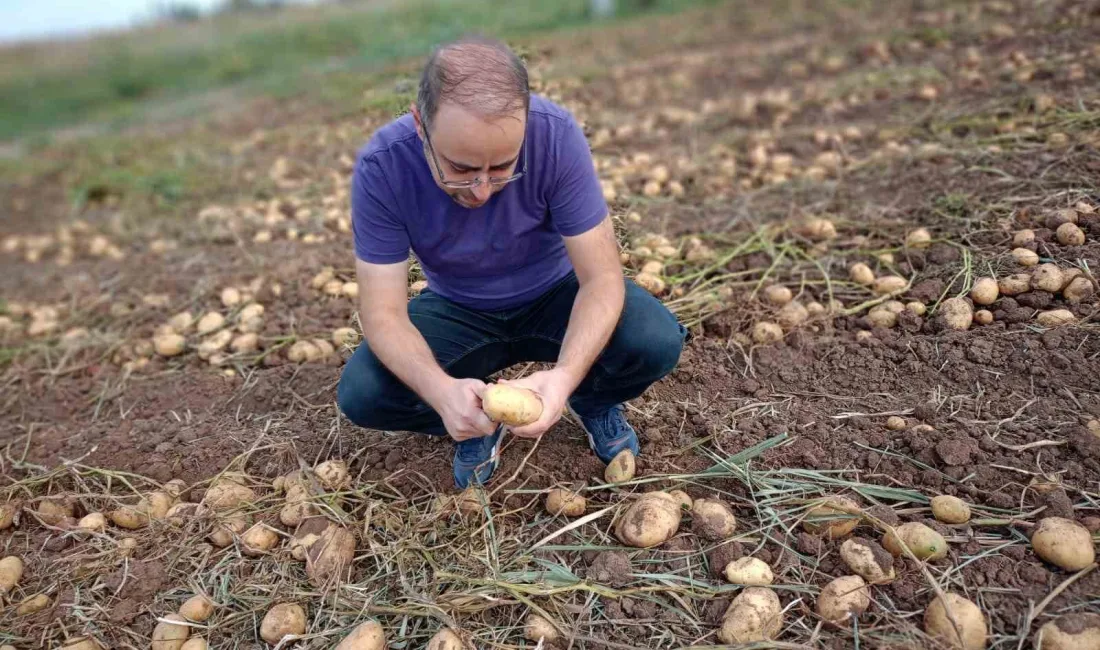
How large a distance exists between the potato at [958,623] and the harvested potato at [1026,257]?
1489 millimetres

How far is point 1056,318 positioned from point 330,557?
224 centimetres

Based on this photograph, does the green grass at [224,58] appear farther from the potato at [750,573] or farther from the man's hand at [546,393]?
the potato at [750,573]

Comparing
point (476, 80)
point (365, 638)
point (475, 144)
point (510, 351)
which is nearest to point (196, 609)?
point (365, 638)

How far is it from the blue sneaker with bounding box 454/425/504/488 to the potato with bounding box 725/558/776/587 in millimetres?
712

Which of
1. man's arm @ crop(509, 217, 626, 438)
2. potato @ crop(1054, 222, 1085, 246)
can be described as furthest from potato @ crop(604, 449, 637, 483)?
potato @ crop(1054, 222, 1085, 246)

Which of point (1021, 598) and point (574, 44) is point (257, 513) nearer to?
point (1021, 598)

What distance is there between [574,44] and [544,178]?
22.2ft

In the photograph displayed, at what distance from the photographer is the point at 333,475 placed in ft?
7.40

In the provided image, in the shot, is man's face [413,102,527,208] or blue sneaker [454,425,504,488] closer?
man's face [413,102,527,208]

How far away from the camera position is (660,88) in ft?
20.0

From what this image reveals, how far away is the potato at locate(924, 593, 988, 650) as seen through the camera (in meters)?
1.61

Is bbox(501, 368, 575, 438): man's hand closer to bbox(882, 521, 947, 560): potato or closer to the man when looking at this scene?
the man

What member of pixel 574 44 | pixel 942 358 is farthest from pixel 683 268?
pixel 574 44

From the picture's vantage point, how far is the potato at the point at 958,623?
161 centimetres
